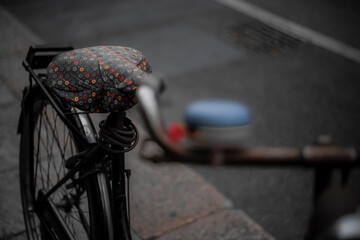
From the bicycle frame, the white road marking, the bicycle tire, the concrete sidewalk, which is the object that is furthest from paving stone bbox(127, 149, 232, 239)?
the white road marking

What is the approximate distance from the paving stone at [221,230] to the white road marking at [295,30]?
3696 mm

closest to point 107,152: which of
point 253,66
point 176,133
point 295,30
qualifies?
point 176,133

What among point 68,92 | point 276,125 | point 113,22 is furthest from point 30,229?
point 113,22

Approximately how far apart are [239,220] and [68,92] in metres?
1.72

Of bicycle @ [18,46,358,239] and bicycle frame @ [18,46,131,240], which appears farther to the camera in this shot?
bicycle frame @ [18,46,131,240]

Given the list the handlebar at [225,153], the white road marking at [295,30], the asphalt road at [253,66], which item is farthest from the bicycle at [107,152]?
the white road marking at [295,30]

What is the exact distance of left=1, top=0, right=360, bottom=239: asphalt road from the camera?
3.60 m

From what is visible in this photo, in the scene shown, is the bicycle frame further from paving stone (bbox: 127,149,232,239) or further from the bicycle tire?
paving stone (bbox: 127,149,232,239)

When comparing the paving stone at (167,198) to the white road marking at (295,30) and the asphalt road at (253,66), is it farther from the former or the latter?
the white road marking at (295,30)

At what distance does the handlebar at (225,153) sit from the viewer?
84cm

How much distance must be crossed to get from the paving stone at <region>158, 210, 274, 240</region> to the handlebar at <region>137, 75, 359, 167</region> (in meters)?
2.03

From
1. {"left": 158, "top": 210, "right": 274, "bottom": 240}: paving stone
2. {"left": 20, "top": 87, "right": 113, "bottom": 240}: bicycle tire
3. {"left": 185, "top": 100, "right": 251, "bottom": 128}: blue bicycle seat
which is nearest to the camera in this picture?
{"left": 185, "top": 100, "right": 251, "bottom": 128}: blue bicycle seat

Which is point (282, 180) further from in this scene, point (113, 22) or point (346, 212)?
point (113, 22)

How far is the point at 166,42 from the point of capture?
6090 mm
